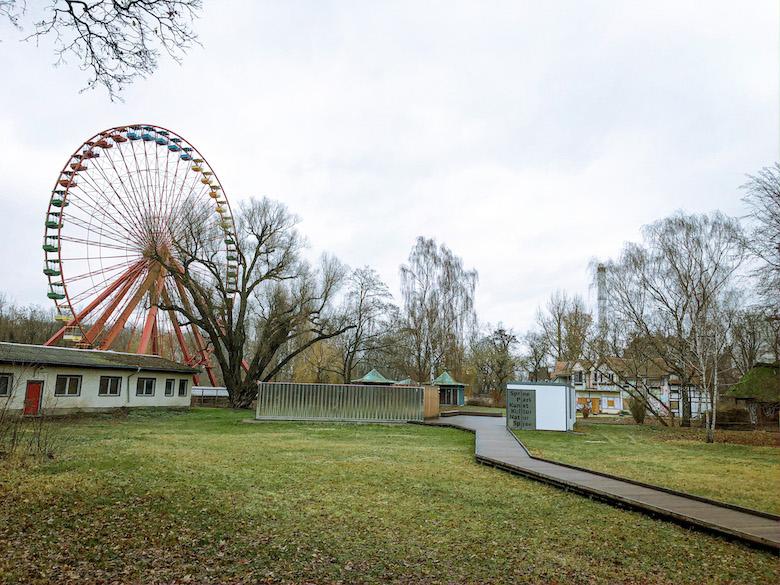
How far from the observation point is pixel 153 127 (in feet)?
108

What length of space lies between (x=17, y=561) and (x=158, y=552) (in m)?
1.32

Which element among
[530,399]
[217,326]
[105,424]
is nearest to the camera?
[105,424]

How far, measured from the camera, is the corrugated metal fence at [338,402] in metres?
26.1

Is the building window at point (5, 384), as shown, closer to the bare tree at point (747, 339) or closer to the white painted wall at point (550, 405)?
the white painted wall at point (550, 405)

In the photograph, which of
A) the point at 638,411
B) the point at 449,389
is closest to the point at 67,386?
the point at 449,389

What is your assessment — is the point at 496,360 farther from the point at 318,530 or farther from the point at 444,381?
the point at 318,530

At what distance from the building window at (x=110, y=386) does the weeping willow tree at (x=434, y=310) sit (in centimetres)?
1835

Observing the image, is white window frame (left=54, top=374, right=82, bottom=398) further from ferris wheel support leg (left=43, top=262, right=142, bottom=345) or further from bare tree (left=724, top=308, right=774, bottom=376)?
bare tree (left=724, top=308, right=774, bottom=376)

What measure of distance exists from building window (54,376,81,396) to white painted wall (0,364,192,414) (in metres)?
0.17

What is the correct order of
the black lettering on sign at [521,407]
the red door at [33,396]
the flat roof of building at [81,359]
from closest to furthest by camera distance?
the flat roof of building at [81,359] < the red door at [33,396] < the black lettering on sign at [521,407]

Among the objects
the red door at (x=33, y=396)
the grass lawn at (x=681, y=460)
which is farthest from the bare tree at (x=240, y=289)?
the grass lawn at (x=681, y=460)

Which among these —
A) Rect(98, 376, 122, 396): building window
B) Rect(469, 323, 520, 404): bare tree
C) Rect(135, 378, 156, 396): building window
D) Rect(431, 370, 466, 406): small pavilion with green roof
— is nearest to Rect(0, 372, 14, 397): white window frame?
Rect(98, 376, 122, 396): building window

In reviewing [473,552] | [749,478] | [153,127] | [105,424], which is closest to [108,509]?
[473,552]

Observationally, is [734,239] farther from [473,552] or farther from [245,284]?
[245,284]
